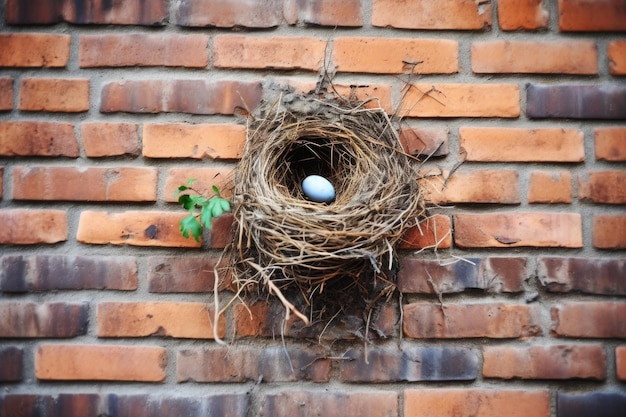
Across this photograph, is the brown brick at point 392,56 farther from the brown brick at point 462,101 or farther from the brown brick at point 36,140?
the brown brick at point 36,140

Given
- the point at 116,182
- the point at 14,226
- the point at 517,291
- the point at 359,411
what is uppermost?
the point at 116,182

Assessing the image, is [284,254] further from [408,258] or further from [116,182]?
[116,182]

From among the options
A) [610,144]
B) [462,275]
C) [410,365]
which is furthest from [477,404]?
[610,144]

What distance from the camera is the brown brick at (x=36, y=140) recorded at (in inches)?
46.5

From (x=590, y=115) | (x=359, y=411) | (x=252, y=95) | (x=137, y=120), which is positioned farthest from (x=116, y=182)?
(x=590, y=115)

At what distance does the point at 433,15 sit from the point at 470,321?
697mm

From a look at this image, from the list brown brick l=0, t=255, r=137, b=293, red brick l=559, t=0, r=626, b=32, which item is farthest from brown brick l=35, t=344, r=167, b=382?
red brick l=559, t=0, r=626, b=32

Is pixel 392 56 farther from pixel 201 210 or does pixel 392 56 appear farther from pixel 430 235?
pixel 201 210

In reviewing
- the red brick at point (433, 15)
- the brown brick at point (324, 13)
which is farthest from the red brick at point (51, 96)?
the red brick at point (433, 15)

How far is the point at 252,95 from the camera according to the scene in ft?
3.91

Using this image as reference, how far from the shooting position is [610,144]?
118 cm

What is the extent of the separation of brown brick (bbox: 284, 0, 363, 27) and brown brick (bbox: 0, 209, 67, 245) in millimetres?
685

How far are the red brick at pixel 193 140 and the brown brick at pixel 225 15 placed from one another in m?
0.24

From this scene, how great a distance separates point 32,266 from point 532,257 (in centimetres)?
111
